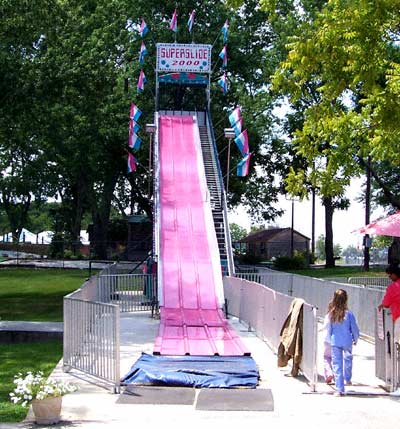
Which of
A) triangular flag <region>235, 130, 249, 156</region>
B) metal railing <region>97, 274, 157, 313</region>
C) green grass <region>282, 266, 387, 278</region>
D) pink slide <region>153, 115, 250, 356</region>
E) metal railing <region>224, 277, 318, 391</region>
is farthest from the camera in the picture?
green grass <region>282, 266, 387, 278</region>

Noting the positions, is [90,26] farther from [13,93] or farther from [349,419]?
[349,419]

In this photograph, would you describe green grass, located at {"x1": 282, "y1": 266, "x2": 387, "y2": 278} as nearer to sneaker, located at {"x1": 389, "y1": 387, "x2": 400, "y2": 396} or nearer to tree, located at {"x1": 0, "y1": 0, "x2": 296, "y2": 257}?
tree, located at {"x1": 0, "y1": 0, "x2": 296, "y2": 257}

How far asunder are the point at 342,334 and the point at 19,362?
20.5ft

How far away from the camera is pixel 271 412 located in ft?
32.4

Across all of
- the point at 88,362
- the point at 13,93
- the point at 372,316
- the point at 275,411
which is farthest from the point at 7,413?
the point at 13,93

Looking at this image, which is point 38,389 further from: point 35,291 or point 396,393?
point 35,291

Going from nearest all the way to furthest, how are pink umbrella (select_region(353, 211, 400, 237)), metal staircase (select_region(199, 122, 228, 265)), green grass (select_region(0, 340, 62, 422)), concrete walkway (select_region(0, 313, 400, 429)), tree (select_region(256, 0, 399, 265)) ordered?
concrete walkway (select_region(0, 313, 400, 429))
green grass (select_region(0, 340, 62, 422))
tree (select_region(256, 0, 399, 265))
pink umbrella (select_region(353, 211, 400, 237))
metal staircase (select_region(199, 122, 228, 265))

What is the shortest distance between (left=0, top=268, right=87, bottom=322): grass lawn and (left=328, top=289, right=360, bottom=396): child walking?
35.5ft

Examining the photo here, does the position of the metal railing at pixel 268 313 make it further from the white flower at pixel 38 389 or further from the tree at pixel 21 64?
the tree at pixel 21 64

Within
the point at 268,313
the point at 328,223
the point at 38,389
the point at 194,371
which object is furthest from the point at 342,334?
the point at 328,223

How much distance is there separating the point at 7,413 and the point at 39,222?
120642 mm

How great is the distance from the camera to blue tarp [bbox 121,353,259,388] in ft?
37.9

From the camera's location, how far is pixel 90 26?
4094 centimetres

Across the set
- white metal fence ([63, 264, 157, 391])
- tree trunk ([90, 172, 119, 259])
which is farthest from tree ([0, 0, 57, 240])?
tree trunk ([90, 172, 119, 259])
